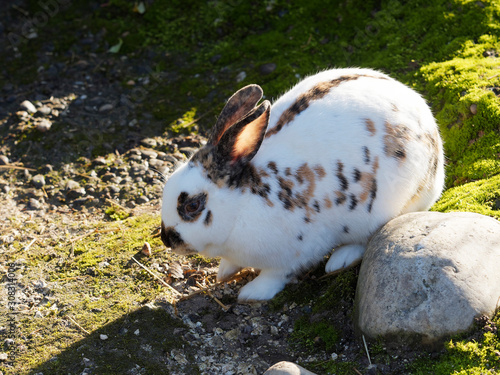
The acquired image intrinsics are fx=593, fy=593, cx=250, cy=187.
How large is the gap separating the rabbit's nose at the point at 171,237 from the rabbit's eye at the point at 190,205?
14 cm

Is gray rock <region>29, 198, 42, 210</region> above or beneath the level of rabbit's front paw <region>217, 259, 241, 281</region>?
beneath

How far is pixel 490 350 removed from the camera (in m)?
3.61

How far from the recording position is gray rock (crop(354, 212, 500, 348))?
12.1 ft

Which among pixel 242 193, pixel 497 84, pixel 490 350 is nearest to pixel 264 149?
pixel 242 193

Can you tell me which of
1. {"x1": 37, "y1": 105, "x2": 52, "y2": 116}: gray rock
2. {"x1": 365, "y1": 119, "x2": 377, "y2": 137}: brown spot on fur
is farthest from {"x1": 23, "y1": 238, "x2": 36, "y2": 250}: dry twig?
{"x1": 365, "y1": 119, "x2": 377, "y2": 137}: brown spot on fur

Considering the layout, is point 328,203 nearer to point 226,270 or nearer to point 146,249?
point 226,270

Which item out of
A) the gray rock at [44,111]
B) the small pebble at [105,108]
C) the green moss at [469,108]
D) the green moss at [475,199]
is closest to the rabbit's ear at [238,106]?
the green moss at [475,199]

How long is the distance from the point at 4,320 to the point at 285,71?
444 cm

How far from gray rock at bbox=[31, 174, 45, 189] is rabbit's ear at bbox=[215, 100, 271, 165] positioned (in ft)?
9.52

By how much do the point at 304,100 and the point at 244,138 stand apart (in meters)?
0.68

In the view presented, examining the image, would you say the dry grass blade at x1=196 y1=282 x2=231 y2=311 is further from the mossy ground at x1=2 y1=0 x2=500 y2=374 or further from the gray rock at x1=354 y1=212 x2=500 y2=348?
the gray rock at x1=354 y1=212 x2=500 y2=348

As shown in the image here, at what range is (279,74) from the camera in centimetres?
742

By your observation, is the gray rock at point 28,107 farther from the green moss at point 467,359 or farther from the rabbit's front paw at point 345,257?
the green moss at point 467,359

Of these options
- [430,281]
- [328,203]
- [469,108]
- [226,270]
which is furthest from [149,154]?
[430,281]
